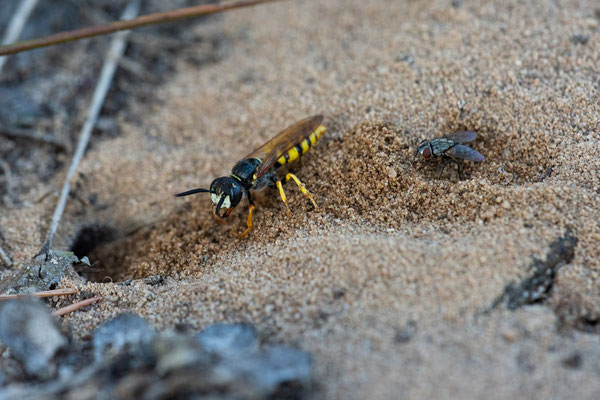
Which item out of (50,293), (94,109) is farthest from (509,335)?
(94,109)

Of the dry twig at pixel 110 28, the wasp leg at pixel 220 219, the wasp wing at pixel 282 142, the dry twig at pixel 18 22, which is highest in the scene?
the dry twig at pixel 18 22

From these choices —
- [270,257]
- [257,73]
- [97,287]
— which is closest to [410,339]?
[270,257]

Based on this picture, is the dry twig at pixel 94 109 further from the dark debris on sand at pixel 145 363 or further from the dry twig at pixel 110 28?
the dark debris on sand at pixel 145 363

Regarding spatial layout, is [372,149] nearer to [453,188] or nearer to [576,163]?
[453,188]

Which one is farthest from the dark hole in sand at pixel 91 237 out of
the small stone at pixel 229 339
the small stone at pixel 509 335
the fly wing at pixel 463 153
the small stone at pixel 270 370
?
the small stone at pixel 509 335

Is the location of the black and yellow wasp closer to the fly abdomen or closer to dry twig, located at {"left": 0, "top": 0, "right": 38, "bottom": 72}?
the fly abdomen

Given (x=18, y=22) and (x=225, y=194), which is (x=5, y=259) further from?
(x=18, y=22)
